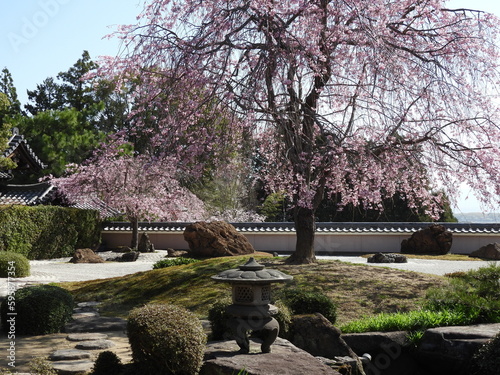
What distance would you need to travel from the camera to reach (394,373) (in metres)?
7.44

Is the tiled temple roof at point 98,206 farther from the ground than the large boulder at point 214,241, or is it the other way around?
the tiled temple roof at point 98,206

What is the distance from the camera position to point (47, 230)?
2423 cm

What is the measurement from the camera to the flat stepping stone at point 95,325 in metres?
8.38

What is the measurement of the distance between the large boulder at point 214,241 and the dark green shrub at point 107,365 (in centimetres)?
1459

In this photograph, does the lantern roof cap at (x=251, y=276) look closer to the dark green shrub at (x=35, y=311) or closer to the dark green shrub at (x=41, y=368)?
the dark green shrub at (x=41, y=368)

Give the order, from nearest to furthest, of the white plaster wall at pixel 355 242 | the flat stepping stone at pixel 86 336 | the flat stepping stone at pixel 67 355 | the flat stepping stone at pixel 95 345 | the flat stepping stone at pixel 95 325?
the flat stepping stone at pixel 67 355, the flat stepping stone at pixel 95 345, the flat stepping stone at pixel 86 336, the flat stepping stone at pixel 95 325, the white plaster wall at pixel 355 242

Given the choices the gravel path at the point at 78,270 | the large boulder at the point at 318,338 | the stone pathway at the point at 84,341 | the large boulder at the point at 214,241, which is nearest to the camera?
the stone pathway at the point at 84,341

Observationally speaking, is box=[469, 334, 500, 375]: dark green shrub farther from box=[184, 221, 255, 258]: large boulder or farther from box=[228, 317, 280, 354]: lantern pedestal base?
box=[184, 221, 255, 258]: large boulder

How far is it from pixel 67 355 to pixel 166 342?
66.1 inches

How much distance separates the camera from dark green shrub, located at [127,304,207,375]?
5.49 m

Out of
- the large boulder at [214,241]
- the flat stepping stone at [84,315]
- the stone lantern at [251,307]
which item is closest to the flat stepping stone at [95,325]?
the flat stepping stone at [84,315]

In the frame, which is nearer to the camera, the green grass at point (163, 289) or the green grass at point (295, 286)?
the green grass at point (295, 286)

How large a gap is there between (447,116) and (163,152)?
18.9 feet

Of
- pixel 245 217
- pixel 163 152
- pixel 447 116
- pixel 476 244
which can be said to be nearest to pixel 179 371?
pixel 163 152
